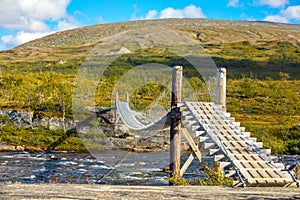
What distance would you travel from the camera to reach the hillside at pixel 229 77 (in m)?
38.2

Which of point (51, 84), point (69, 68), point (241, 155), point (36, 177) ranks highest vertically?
point (69, 68)

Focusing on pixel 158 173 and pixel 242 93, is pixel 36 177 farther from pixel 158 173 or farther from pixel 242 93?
pixel 242 93

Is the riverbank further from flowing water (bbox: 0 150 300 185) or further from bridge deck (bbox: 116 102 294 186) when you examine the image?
flowing water (bbox: 0 150 300 185)

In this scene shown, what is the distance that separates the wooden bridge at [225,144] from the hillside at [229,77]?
18.5 metres

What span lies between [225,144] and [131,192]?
5.79 m

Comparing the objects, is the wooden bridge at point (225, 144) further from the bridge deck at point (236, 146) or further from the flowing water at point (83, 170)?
the flowing water at point (83, 170)

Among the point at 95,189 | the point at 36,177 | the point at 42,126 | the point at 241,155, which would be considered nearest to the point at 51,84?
the point at 42,126

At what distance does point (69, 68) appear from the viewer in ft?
304

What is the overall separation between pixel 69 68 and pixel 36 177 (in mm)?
78043

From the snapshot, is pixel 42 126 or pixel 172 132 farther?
pixel 42 126

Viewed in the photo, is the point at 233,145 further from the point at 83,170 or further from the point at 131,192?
the point at 83,170

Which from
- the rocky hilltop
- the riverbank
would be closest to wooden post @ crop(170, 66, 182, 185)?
the riverbank

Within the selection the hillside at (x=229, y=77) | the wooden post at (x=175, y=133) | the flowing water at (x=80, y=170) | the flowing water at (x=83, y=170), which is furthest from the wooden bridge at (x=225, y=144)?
the hillside at (x=229, y=77)

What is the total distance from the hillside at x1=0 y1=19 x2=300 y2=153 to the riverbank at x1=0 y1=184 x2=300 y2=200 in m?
26.7
